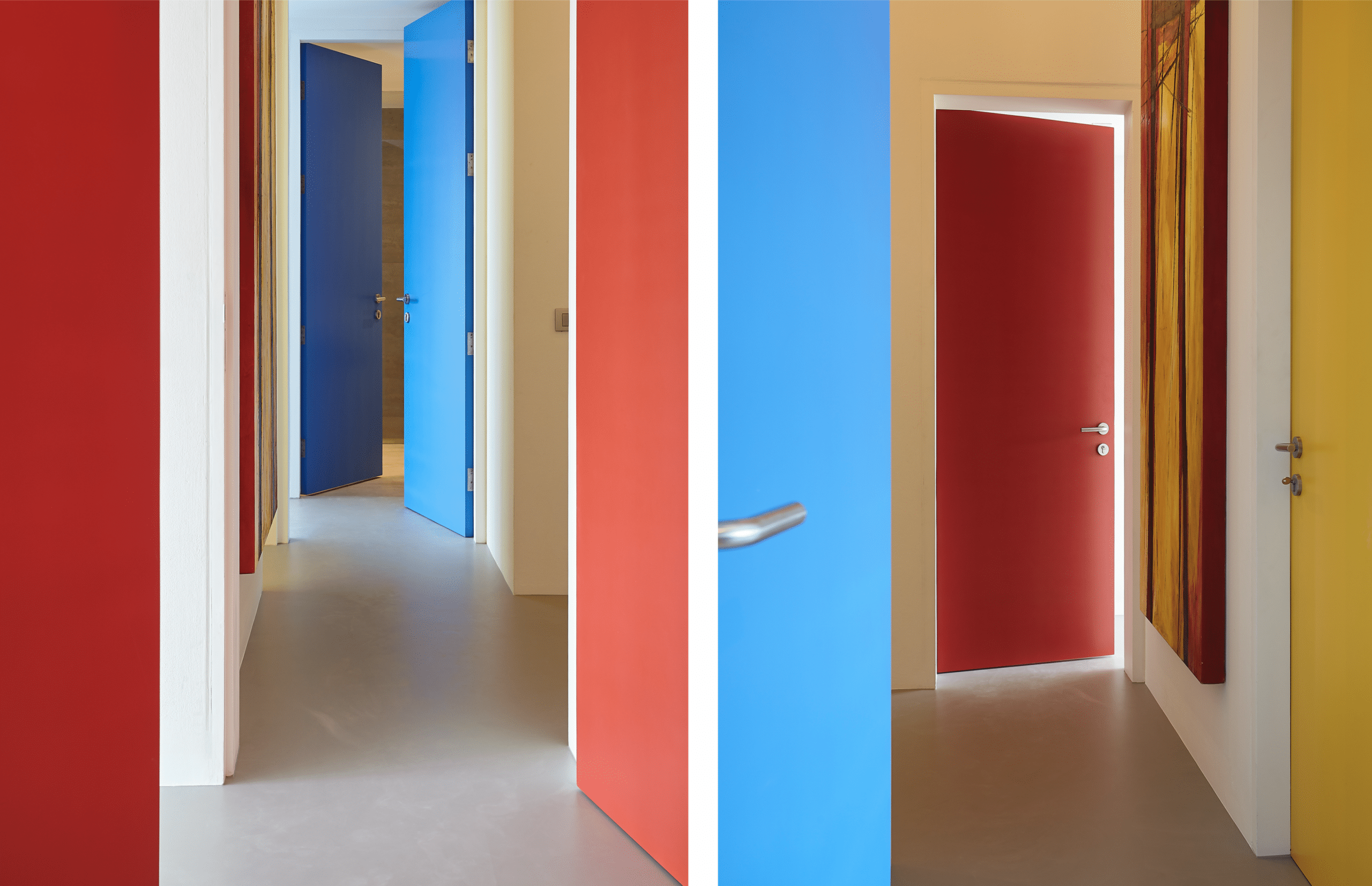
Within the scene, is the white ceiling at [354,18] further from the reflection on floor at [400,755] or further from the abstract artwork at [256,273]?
the reflection on floor at [400,755]

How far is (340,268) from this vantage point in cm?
768

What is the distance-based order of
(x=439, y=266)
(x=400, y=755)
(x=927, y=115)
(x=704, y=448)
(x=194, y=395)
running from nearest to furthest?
(x=704, y=448)
(x=194, y=395)
(x=400, y=755)
(x=927, y=115)
(x=439, y=266)

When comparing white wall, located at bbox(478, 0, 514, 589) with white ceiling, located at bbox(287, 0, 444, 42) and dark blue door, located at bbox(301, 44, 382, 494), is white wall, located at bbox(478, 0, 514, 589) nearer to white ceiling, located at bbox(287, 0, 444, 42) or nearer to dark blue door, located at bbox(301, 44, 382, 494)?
white ceiling, located at bbox(287, 0, 444, 42)

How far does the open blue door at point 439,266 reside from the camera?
5.94 metres

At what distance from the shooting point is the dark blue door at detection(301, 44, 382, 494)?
24.0ft

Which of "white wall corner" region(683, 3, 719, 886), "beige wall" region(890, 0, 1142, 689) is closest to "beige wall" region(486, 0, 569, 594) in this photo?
"beige wall" region(890, 0, 1142, 689)

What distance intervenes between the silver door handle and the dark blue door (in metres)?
6.23

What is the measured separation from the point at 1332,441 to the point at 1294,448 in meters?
0.16

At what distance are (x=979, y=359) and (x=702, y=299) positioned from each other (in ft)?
8.30

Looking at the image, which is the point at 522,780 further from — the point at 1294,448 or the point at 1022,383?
the point at 1022,383
